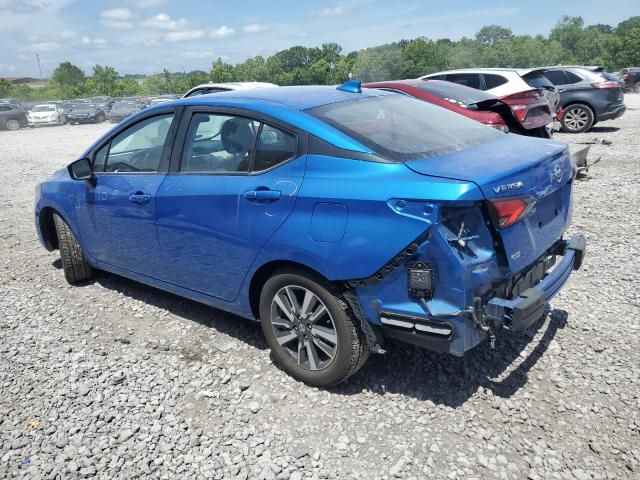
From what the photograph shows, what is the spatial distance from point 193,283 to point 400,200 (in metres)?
1.82

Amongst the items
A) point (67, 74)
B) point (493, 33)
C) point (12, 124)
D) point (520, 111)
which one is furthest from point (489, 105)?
point (493, 33)

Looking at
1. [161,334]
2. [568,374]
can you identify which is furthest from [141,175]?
[568,374]

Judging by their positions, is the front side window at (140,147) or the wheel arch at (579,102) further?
the wheel arch at (579,102)

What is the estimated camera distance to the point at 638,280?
14.4ft

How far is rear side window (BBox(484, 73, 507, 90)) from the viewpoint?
36.8ft

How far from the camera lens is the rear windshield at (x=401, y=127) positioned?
2.98 metres

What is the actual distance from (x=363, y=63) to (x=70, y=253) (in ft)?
146

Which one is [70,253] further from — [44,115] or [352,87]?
[44,115]

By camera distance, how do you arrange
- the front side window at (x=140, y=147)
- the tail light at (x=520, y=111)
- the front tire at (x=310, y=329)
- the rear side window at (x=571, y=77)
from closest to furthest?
the front tire at (x=310, y=329), the front side window at (x=140, y=147), the tail light at (x=520, y=111), the rear side window at (x=571, y=77)

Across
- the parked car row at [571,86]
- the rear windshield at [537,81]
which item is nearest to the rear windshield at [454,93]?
the parked car row at [571,86]

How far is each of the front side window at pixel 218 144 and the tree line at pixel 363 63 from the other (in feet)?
122

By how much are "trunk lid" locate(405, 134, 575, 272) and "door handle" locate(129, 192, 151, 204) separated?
2027 millimetres

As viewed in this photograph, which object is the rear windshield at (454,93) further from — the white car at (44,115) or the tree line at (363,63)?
the tree line at (363,63)

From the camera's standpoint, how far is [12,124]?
2956 cm
